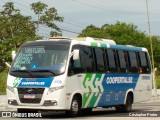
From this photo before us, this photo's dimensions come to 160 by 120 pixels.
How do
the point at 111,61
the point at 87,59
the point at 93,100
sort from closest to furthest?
the point at 87,59 → the point at 93,100 → the point at 111,61

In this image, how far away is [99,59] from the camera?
841 inches

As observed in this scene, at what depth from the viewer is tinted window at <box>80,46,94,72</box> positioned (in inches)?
787

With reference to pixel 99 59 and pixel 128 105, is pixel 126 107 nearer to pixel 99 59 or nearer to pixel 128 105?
pixel 128 105

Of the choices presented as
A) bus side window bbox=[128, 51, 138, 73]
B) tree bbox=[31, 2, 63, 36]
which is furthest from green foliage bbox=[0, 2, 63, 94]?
bus side window bbox=[128, 51, 138, 73]

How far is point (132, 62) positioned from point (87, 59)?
489 centimetres

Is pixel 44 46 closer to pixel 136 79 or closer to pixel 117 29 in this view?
pixel 136 79

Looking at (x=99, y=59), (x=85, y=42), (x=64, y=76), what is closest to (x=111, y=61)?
(x=99, y=59)

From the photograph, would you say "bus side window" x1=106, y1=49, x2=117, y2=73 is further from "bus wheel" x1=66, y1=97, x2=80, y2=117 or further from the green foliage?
the green foliage

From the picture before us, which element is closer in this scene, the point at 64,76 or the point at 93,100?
the point at 64,76

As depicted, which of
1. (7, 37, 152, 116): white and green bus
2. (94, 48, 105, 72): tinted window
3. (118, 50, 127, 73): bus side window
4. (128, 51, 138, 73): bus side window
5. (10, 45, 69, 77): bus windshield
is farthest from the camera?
(128, 51, 138, 73): bus side window

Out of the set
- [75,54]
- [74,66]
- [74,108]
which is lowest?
[74,108]

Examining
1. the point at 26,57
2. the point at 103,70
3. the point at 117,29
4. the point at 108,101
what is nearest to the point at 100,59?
the point at 103,70

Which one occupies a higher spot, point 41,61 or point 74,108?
point 41,61

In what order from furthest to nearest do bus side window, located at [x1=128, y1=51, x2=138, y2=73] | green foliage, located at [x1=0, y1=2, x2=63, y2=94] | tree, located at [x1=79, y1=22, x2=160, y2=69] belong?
tree, located at [x1=79, y1=22, x2=160, y2=69] < green foliage, located at [x1=0, y1=2, x2=63, y2=94] < bus side window, located at [x1=128, y1=51, x2=138, y2=73]
